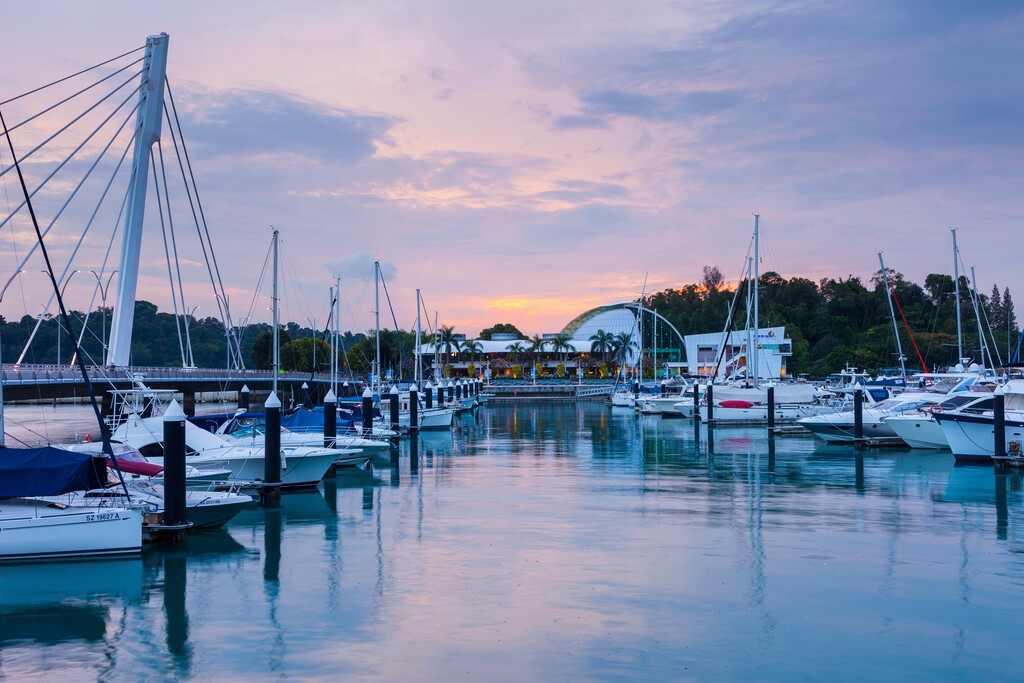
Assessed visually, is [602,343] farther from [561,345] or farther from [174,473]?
[174,473]

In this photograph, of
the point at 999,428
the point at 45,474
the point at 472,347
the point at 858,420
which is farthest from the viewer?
the point at 472,347

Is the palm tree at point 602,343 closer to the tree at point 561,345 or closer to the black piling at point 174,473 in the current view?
the tree at point 561,345

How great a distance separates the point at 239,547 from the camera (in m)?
26.1

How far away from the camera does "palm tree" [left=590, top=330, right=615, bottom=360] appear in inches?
7087

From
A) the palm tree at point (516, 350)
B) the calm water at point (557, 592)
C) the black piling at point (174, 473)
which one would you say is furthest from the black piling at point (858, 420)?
the palm tree at point (516, 350)

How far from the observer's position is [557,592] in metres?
20.4

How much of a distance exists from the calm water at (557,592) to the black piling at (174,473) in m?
1.00

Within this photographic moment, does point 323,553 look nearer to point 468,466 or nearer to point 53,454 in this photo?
point 53,454

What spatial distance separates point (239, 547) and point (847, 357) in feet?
384

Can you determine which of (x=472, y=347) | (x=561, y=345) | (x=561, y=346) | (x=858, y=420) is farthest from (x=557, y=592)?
(x=472, y=347)

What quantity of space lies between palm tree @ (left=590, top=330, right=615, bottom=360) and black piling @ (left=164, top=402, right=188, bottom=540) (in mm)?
156660

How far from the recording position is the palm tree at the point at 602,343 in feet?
591

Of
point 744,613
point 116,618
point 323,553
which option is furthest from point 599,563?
point 116,618

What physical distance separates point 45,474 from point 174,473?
10.2ft
